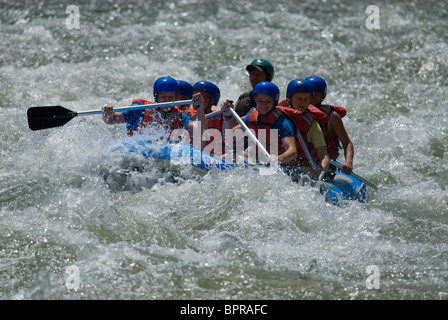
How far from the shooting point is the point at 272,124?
6.30 meters

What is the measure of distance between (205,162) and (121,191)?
92cm

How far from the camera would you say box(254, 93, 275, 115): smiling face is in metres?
6.26

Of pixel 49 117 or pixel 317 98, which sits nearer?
pixel 49 117

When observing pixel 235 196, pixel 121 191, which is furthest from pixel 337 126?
pixel 121 191

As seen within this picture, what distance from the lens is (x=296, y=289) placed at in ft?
14.8

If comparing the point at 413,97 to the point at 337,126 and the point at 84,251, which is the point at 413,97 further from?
the point at 84,251

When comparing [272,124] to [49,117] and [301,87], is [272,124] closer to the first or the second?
[301,87]

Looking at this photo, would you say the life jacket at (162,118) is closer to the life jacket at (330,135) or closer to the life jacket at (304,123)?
the life jacket at (304,123)

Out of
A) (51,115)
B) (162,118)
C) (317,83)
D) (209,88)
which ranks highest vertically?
(317,83)
